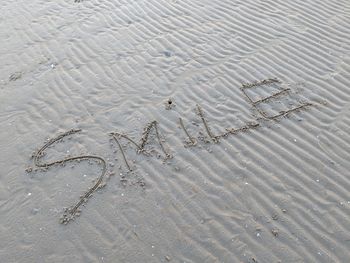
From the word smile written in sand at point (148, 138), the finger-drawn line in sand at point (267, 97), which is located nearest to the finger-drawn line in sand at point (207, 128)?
the word smile written in sand at point (148, 138)

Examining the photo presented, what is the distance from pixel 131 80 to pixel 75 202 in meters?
2.22

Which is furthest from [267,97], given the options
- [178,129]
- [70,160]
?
[70,160]

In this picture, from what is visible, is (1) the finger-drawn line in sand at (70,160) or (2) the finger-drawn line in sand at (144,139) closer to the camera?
(1) the finger-drawn line in sand at (70,160)

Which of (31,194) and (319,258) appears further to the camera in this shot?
(31,194)

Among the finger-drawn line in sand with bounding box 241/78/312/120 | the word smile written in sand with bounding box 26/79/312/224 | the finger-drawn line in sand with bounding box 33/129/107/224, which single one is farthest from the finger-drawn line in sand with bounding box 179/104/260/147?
the finger-drawn line in sand with bounding box 33/129/107/224

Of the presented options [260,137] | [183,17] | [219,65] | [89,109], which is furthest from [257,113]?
[183,17]

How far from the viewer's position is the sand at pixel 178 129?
405cm

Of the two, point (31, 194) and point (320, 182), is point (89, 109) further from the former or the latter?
point (320, 182)

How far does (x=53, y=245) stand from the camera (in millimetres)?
4000

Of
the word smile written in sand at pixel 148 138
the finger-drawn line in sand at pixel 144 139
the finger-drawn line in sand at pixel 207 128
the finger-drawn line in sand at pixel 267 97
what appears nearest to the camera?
the word smile written in sand at pixel 148 138

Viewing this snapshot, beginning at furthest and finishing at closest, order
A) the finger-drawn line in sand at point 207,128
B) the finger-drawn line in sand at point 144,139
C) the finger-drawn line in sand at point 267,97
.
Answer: the finger-drawn line in sand at point 267,97, the finger-drawn line in sand at point 207,128, the finger-drawn line in sand at point 144,139

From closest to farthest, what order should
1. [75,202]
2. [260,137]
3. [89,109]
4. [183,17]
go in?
[75,202]
[260,137]
[89,109]
[183,17]

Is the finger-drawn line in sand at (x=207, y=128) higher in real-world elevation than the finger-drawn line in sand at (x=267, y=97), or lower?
lower

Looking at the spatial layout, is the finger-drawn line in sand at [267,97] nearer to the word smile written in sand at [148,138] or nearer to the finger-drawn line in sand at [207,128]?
the word smile written in sand at [148,138]
